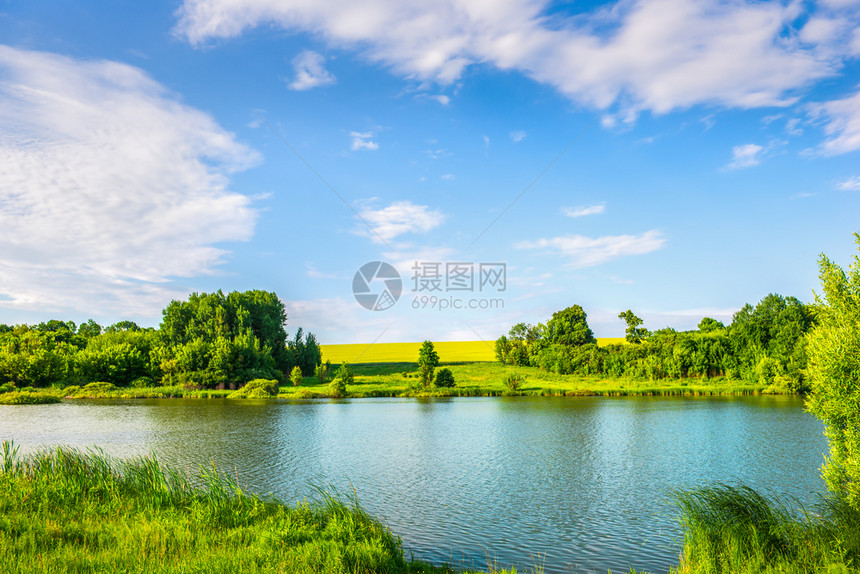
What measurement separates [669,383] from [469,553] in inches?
2416

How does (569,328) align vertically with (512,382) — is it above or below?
above

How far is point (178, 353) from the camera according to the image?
70.1 meters

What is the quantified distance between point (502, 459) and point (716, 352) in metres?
54.7

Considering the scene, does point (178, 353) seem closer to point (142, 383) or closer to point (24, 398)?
point (142, 383)

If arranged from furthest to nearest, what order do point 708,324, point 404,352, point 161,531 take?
point 404,352 < point 708,324 < point 161,531

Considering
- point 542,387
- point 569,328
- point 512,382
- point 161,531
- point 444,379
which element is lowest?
point 542,387

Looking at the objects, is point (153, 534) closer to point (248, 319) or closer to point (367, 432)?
point (367, 432)

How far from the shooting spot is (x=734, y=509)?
35.0ft

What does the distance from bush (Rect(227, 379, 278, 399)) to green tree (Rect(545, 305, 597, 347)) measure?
47.0m

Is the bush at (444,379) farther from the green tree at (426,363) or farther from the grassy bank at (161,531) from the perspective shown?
the grassy bank at (161,531)

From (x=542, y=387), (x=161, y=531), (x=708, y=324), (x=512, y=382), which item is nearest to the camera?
(x=161, y=531)

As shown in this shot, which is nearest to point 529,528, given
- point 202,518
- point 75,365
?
point 202,518

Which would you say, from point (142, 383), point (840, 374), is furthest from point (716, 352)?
point (142, 383)

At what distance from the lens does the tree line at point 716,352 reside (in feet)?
198
